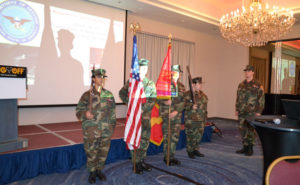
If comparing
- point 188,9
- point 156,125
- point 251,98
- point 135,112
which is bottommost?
point 156,125

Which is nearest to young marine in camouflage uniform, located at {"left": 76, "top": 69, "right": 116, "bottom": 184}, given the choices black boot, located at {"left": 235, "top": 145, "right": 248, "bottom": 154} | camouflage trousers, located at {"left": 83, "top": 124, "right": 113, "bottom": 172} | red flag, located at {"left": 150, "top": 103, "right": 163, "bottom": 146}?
camouflage trousers, located at {"left": 83, "top": 124, "right": 113, "bottom": 172}

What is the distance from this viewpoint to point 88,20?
5.34 m

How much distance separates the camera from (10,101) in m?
2.94

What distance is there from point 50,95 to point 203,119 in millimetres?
3264

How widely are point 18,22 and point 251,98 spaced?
4.69 metres

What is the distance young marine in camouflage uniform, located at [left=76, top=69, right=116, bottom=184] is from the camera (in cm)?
285

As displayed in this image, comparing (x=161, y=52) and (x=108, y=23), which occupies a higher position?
(x=108, y=23)

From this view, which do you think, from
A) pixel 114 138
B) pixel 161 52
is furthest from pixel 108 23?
pixel 114 138

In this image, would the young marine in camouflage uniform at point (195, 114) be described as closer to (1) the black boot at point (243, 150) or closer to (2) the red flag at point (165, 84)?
(2) the red flag at point (165, 84)

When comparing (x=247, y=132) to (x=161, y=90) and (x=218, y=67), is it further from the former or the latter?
(x=218, y=67)

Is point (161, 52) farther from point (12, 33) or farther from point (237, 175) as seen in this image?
point (237, 175)

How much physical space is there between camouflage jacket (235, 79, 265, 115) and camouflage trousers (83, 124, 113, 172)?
2702mm

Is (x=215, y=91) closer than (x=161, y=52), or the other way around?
(x=161, y=52)

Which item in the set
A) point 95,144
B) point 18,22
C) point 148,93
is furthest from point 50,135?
point 18,22
